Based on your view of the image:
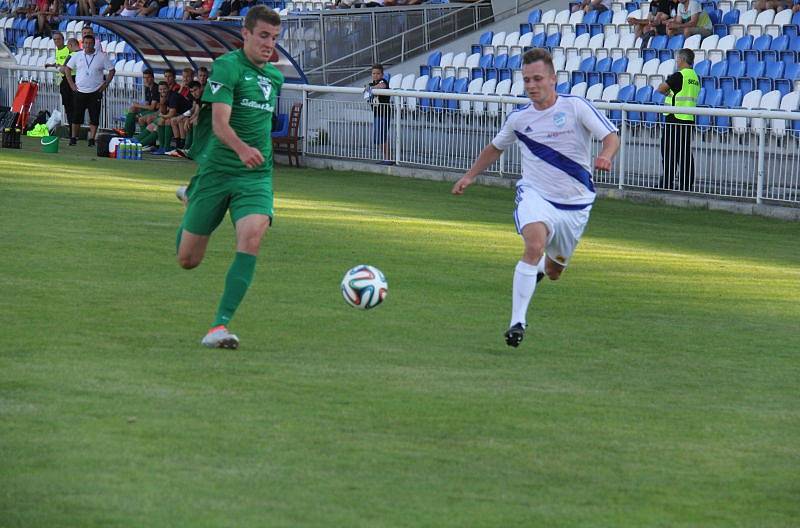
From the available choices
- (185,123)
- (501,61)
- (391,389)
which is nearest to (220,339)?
(391,389)

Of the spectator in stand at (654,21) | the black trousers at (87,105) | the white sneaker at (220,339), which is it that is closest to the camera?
the white sneaker at (220,339)

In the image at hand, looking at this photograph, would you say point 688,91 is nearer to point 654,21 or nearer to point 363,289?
point 654,21

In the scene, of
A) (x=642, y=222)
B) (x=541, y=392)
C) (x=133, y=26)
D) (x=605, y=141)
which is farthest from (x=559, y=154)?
(x=133, y=26)

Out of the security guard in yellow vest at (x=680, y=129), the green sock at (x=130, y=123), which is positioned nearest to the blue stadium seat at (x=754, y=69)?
the security guard in yellow vest at (x=680, y=129)

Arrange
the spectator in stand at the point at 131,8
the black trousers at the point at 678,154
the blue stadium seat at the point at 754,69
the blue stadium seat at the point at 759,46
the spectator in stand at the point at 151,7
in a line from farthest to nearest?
the spectator in stand at the point at 131,8, the spectator in stand at the point at 151,7, the blue stadium seat at the point at 759,46, the blue stadium seat at the point at 754,69, the black trousers at the point at 678,154

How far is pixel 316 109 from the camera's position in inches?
1019

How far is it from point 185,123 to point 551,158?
1813 cm

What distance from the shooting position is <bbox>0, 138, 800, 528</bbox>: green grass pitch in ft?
18.8

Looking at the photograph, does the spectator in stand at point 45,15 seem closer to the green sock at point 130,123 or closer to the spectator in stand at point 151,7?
the spectator in stand at point 151,7

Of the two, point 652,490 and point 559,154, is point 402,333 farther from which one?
point 652,490

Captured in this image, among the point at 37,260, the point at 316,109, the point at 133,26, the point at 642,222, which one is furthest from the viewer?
the point at 133,26

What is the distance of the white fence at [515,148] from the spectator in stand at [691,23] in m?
4.32

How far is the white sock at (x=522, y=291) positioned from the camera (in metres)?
9.37

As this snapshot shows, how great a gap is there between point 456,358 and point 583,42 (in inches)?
756
